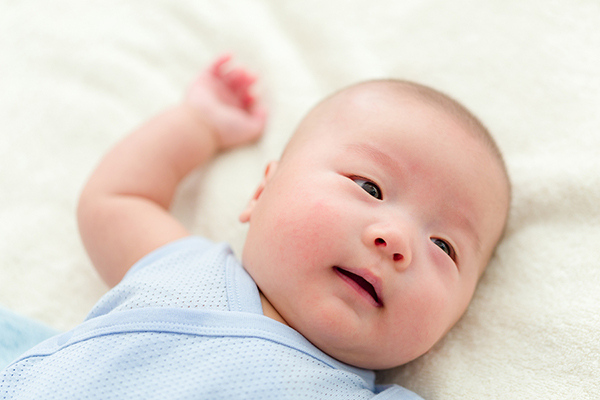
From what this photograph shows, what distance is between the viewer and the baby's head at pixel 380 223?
35.0 inches

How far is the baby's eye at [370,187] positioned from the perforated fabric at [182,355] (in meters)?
0.28

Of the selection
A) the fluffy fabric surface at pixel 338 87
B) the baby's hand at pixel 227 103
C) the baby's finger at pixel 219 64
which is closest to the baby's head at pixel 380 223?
the fluffy fabric surface at pixel 338 87

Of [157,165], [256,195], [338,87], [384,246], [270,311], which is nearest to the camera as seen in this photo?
[384,246]

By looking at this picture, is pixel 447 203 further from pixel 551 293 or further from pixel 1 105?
pixel 1 105

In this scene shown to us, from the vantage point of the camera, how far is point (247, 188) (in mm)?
1374

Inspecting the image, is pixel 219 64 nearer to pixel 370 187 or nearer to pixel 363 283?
pixel 370 187

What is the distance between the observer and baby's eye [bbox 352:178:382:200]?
96 centimetres

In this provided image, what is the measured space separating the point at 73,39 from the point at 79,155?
0.42 meters

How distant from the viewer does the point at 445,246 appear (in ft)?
3.31

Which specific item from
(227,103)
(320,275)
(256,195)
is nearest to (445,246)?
(320,275)

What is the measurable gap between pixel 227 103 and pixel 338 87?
1.07ft

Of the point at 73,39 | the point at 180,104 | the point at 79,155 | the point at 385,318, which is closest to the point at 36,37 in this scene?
the point at 73,39

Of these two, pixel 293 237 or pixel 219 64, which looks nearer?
pixel 293 237

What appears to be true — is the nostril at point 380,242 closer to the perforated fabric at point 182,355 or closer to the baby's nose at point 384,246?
the baby's nose at point 384,246
